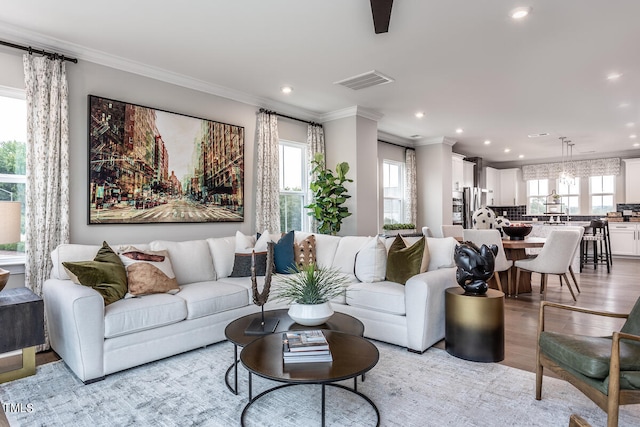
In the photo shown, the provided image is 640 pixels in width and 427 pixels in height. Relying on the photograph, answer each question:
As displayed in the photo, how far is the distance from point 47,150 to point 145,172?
88cm

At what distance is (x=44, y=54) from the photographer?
337 cm

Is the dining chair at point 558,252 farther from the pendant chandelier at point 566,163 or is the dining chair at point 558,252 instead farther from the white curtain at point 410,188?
the pendant chandelier at point 566,163

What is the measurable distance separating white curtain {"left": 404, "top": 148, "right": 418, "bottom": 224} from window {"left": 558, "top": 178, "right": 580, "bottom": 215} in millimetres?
5173

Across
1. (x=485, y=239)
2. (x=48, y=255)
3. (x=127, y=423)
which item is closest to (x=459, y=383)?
(x=127, y=423)

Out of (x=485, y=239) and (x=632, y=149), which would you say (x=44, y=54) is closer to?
(x=485, y=239)

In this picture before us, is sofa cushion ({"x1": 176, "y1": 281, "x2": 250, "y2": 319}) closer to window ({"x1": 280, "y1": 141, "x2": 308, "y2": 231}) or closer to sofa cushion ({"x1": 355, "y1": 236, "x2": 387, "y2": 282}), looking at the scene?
sofa cushion ({"x1": 355, "y1": 236, "x2": 387, "y2": 282})

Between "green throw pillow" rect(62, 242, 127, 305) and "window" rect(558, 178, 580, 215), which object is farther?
"window" rect(558, 178, 580, 215)

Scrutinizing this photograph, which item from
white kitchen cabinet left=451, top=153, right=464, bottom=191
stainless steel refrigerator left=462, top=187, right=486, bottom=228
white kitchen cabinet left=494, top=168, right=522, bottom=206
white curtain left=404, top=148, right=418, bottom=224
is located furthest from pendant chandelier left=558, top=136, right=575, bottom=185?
white curtain left=404, top=148, right=418, bottom=224

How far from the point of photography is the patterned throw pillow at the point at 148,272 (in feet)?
10.1

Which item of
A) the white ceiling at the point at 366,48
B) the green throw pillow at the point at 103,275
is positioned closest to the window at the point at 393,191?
the white ceiling at the point at 366,48

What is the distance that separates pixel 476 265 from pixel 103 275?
2.88 m

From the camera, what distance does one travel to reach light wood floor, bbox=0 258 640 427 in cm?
313

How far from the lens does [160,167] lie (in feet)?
13.7

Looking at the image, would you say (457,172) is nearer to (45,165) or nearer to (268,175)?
(268,175)
